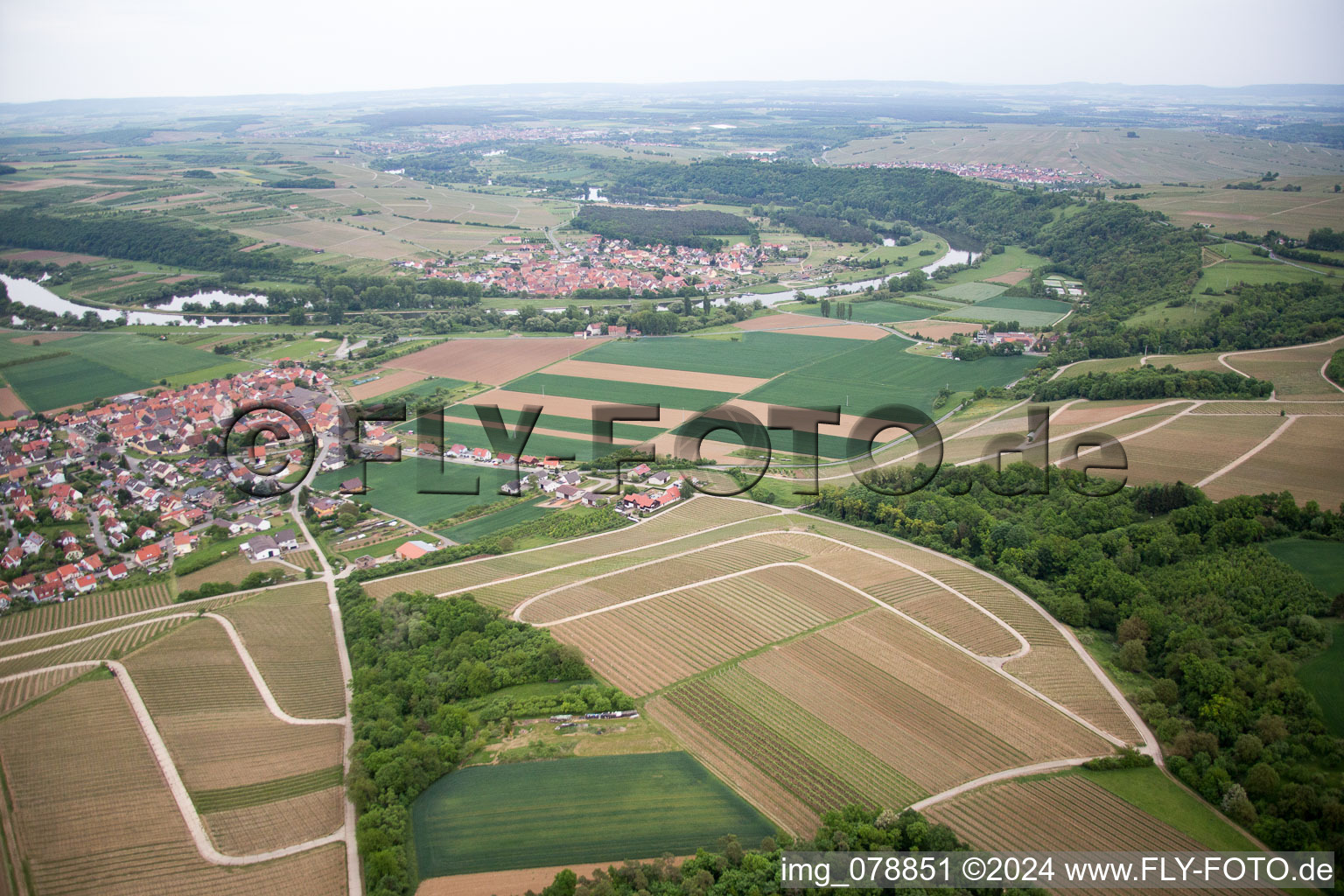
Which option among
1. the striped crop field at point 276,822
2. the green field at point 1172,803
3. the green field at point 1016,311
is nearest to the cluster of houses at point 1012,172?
the green field at point 1016,311

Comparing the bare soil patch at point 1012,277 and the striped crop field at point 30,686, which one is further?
the bare soil patch at point 1012,277

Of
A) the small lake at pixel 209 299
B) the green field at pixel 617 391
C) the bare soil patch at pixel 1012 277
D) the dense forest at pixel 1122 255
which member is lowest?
the green field at pixel 617 391

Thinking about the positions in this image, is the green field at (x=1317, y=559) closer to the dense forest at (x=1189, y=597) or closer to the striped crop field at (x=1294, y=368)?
the dense forest at (x=1189, y=597)

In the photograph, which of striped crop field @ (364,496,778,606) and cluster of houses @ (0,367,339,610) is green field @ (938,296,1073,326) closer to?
striped crop field @ (364,496,778,606)

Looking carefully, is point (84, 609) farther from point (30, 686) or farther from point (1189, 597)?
point (1189, 597)

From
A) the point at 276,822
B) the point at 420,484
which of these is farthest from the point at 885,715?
the point at 420,484

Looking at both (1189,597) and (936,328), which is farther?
(936,328)
